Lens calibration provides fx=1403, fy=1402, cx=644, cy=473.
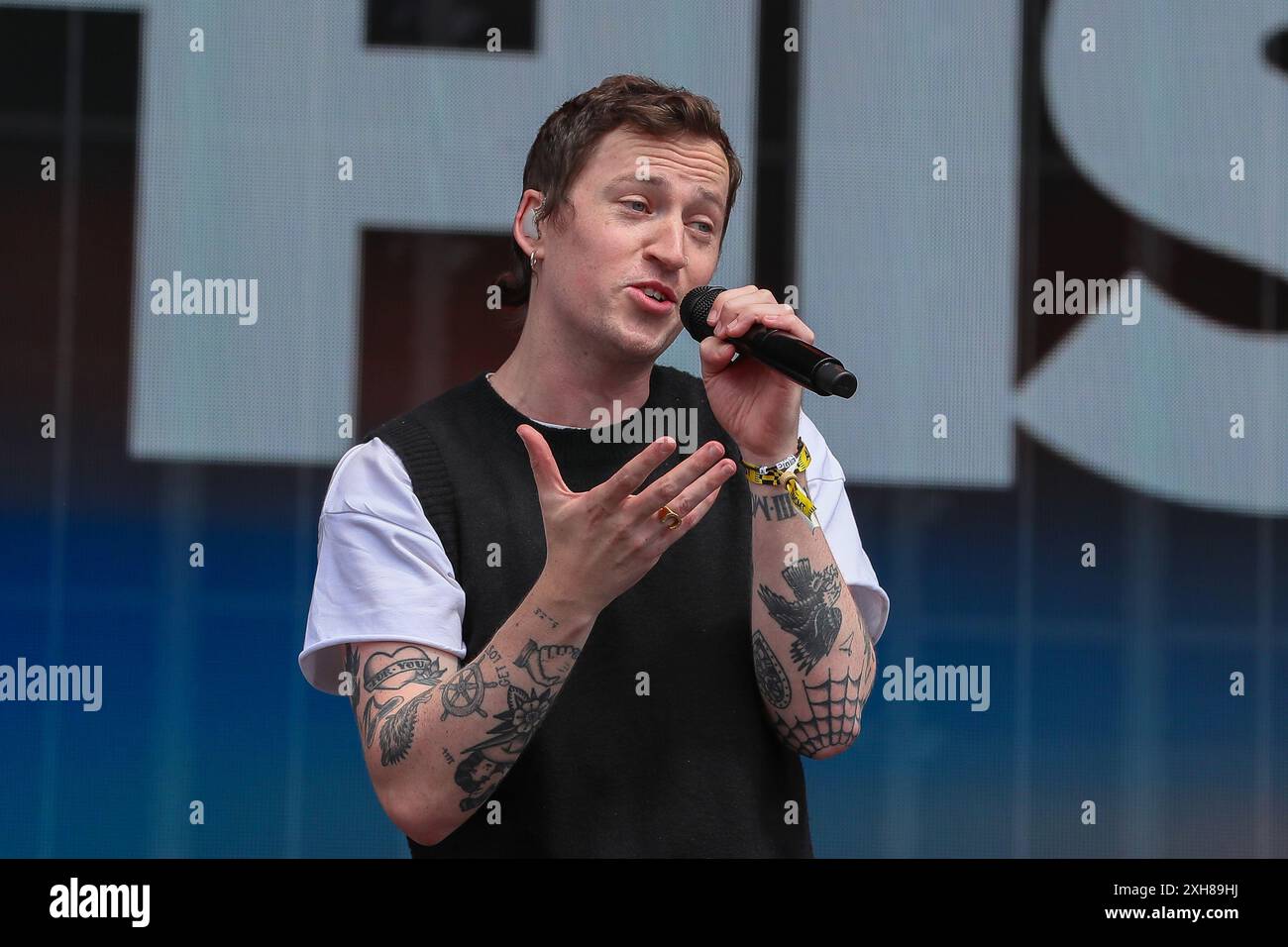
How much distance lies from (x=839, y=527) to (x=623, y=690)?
420 millimetres

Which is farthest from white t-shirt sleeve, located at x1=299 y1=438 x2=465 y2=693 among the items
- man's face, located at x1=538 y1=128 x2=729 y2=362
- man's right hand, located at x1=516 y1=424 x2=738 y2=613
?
man's face, located at x1=538 y1=128 x2=729 y2=362

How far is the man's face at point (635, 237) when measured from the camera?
6.44ft

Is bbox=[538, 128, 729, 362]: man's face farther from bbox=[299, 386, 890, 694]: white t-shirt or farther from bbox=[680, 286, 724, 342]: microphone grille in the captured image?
bbox=[299, 386, 890, 694]: white t-shirt

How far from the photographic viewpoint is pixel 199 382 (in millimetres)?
3146

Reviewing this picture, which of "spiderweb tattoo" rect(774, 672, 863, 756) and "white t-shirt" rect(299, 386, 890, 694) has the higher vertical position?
"white t-shirt" rect(299, 386, 890, 694)


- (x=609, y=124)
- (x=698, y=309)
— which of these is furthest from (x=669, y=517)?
(x=609, y=124)

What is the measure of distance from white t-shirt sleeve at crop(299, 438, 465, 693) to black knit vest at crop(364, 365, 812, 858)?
0.11 ft

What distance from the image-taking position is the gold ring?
1611 millimetres

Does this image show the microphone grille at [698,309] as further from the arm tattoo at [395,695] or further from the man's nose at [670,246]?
the arm tattoo at [395,695]

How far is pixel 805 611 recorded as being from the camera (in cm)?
185

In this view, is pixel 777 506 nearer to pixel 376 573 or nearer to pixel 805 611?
pixel 805 611

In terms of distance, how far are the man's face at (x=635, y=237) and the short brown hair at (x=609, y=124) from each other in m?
0.02
